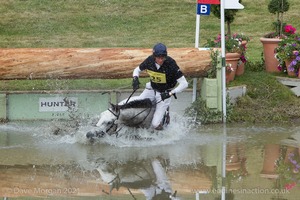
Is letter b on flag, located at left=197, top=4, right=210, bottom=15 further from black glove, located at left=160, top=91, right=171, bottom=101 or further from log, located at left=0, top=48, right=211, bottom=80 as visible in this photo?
black glove, located at left=160, top=91, right=171, bottom=101

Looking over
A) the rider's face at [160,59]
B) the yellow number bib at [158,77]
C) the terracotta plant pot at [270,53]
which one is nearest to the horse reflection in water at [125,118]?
the yellow number bib at [158,77]

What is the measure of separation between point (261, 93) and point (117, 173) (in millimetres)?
5168

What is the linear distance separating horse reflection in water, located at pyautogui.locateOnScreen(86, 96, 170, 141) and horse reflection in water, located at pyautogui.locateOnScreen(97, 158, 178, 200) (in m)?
1.22

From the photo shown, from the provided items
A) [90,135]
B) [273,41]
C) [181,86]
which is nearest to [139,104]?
[181,86]

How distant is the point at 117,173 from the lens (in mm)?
10062

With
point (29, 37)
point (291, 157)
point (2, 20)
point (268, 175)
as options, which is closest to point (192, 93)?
point (291, 157)

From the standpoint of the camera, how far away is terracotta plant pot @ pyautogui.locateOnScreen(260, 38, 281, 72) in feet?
50.1

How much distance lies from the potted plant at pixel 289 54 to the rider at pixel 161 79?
339 cm

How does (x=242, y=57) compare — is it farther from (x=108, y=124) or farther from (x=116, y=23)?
(x=116, y=23)

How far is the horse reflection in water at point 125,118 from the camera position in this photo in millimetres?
11797

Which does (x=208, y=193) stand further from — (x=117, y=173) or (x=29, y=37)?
(x=29, y=37)

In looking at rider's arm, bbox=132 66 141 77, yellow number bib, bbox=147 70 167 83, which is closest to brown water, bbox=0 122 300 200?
yellow number bib, bbox=147 70 167 83

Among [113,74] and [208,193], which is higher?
[113,74]

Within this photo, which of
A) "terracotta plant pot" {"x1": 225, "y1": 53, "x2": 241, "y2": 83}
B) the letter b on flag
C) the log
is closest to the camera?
the log
